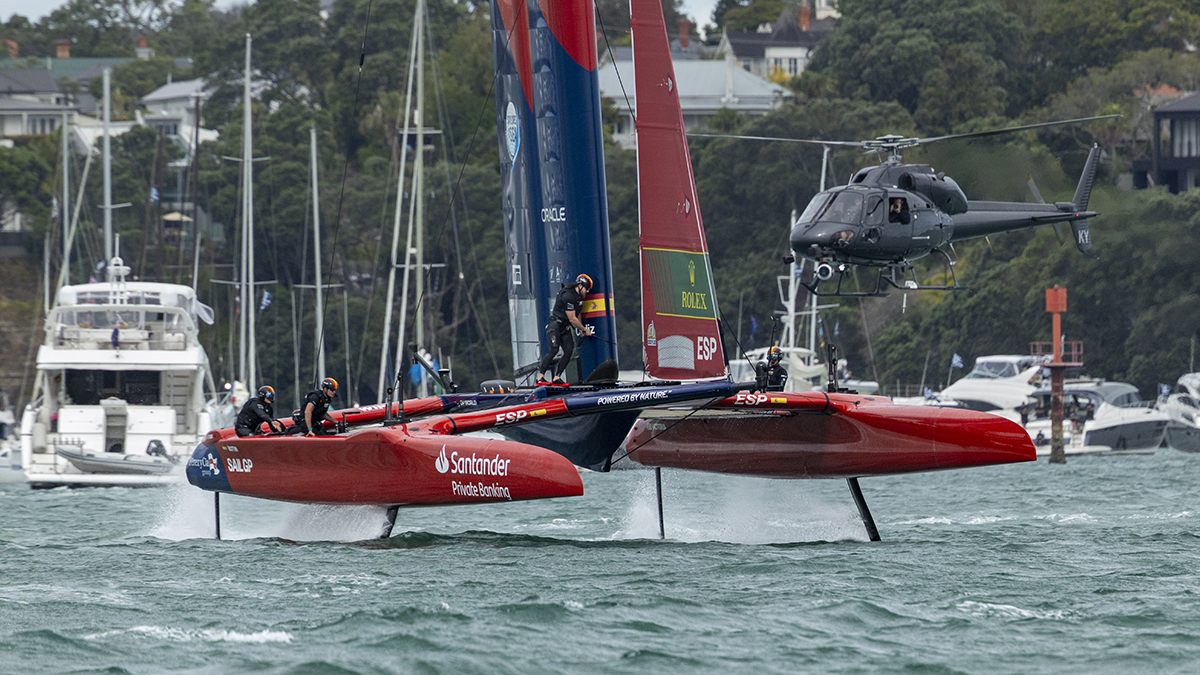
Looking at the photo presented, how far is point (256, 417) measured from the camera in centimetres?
1449

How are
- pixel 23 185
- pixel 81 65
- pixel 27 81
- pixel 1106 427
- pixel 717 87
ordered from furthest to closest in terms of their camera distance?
pixel 81 65, pixel 27 81, pixel 717 87, pixel 23 185, pixel 1106 427

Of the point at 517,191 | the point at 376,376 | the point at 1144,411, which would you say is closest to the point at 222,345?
the point at 376,376

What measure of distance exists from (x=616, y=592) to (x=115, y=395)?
591 inches

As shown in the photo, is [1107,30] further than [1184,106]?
Yes

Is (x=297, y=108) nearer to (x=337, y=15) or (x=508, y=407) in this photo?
(x=337, y=15)

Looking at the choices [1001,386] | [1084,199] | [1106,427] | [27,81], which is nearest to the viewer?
[1084,199]

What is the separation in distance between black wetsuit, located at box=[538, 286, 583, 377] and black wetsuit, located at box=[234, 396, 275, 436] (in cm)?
255

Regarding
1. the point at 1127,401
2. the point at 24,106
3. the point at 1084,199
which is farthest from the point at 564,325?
the point at 24,106

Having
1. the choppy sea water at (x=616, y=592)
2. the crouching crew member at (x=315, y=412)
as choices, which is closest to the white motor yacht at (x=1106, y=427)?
the choppy sea water at (x=616, y=592)

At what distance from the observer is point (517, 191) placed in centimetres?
1511

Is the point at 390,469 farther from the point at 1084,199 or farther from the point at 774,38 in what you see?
the point at 774,38

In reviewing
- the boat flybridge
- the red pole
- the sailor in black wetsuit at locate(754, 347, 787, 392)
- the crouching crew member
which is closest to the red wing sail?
the sailor in black wetsuit at locate(754, 347, 787, 392)

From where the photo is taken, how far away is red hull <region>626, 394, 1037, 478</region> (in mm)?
13336

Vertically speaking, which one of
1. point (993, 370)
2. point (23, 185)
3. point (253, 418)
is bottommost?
point (993, 370)
